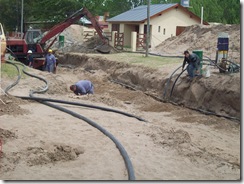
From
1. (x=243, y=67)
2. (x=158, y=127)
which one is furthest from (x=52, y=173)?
(x=158, y=127)

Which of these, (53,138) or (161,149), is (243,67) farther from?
(53,138)

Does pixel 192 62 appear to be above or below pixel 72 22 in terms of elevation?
below

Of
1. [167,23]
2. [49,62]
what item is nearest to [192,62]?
[49,62]

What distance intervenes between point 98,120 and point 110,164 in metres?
3.64

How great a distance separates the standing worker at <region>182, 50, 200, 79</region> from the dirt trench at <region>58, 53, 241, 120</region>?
264 millimetres

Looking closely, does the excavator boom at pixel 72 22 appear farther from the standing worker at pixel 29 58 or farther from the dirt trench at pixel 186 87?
the dirt trench at pixel 186 87

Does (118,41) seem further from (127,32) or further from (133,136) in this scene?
(133,136)

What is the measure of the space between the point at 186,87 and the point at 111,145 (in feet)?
21.7

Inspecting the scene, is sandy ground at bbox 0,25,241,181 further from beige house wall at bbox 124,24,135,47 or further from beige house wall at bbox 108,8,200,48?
beige house wall at bbox 124,24,135,47

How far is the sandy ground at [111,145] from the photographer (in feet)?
19.3

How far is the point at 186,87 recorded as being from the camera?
45.0 ft

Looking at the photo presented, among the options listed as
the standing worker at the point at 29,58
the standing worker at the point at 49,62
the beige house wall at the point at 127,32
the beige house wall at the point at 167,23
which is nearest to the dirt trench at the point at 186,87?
the standing worker at the point at 49,62

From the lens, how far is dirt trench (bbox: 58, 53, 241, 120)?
1016 cm

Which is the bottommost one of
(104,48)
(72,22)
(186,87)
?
(186,87)
